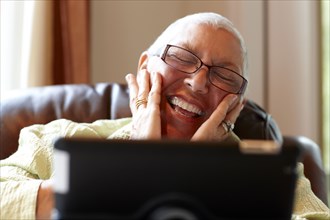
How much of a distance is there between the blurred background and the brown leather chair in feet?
1.26

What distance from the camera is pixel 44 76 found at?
2133mm

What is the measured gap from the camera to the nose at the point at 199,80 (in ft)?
4.36

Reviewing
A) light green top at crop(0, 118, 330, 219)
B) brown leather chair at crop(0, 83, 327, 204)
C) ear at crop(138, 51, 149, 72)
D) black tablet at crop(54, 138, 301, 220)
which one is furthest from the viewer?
brown leather chair at crop(0, 83, 327, 204)

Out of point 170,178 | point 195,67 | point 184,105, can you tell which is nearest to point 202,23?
point 195,67

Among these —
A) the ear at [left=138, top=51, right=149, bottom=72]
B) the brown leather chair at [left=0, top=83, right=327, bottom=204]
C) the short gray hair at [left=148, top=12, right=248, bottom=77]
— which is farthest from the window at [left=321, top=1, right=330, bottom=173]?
the ear at [left=138, top=51, right=149, bottom=72]

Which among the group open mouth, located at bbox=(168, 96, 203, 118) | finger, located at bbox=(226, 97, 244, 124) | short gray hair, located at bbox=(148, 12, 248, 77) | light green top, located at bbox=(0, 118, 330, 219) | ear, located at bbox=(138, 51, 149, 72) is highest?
short gray hair, located at bbox=(148, 12, 248, 77)

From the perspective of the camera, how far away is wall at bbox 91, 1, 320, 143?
7.47ft

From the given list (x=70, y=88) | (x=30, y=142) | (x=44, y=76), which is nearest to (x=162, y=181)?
(x=30, y=142)

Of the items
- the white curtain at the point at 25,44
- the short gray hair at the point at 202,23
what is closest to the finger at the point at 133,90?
the short gray hair at the point at 202,23

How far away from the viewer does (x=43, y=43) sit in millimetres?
2098

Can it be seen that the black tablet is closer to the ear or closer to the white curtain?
the ear

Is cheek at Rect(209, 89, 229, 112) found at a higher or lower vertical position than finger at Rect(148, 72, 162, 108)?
lower

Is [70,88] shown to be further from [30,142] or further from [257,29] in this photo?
[257,29]

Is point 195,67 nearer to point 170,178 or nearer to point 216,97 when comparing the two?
point 216,97
